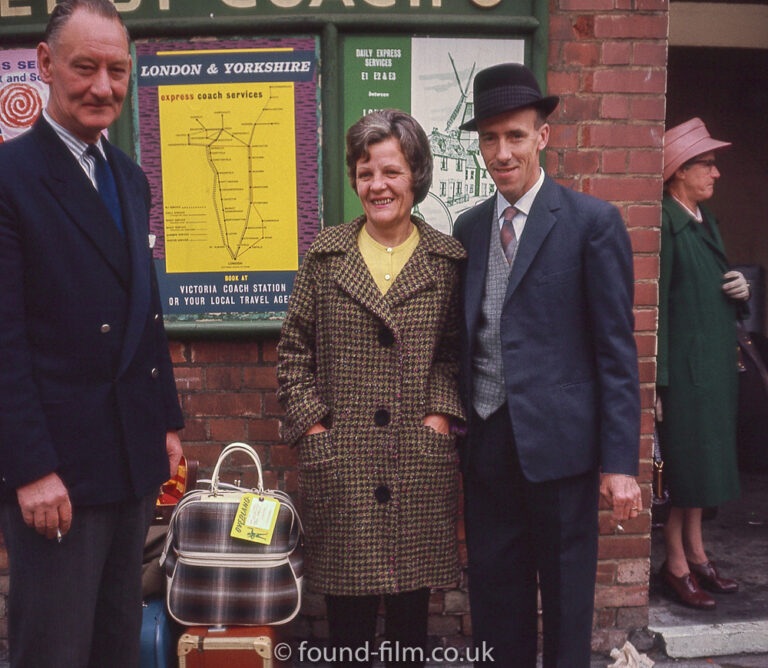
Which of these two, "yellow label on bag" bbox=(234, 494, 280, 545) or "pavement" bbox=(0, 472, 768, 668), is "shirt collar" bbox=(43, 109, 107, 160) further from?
"pavement" bbox=(0, 472, 768, 668)

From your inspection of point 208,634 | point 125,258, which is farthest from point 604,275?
point 208,634

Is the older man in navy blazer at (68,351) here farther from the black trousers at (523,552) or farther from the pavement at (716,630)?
the pavement at (716,630)

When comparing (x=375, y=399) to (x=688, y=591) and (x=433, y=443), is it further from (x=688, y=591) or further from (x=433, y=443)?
(x=688, y=591)

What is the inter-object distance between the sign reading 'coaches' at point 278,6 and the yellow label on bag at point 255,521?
6.27 ft

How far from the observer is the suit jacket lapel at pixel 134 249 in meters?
1.88

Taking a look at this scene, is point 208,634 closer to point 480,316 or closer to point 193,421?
point 193,421

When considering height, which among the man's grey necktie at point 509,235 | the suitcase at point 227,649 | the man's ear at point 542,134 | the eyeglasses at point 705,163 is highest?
the eyeglasses at point 705,163

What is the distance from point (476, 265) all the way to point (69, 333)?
1.19 metres

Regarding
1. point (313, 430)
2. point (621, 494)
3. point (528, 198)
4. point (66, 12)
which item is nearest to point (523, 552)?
point (621, 494)

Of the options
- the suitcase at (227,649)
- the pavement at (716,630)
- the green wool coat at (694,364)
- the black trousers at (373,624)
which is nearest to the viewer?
the black trousers at (373,624)

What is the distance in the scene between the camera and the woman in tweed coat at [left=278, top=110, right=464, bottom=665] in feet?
7.28

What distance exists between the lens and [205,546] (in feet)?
7.90

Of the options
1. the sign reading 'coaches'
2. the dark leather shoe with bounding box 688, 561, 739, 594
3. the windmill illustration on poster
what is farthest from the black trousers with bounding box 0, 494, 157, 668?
the dark leather shoe with bounding box 688, 561, 739, 594

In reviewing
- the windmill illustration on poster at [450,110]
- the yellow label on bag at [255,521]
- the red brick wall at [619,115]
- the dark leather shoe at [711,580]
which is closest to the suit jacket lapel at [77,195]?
the yellow label on bag at [255,521]
